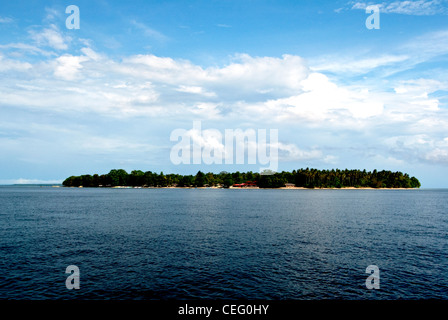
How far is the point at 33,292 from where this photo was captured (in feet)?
102

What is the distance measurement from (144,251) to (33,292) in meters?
18.6

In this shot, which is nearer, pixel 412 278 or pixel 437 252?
pixel 412 278

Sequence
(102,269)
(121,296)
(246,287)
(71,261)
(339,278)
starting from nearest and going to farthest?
1. (121,296)
2. (246,287)
3. (339,278)
4. (102,269)
5. (71,261)

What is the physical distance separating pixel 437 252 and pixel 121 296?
49.8 metres

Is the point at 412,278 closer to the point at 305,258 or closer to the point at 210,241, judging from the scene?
the point at 305,258
